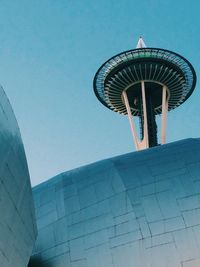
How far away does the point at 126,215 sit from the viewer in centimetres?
1552

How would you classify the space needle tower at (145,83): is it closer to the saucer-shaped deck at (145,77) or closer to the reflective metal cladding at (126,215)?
the saucer-shaped deck at (145,77)

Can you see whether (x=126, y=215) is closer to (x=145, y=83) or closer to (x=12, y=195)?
(x=12, y=195)

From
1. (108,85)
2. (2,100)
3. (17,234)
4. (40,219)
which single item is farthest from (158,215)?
(108,85)

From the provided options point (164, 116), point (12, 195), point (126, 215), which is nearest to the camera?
point (12, 195)

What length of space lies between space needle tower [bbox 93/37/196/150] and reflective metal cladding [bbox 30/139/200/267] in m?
28.0

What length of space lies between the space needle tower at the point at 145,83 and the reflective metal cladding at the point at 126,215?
27997 millimetres

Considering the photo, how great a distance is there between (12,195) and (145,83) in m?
44.2

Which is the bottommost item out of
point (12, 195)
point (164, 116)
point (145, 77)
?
point (164, 116)

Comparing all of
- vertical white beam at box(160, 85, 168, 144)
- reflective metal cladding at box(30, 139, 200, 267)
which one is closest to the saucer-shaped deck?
vertical white beam at box(160, 85, 168, 144)

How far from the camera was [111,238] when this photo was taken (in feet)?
49.3

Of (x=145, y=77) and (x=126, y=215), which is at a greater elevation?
(x=145, y=77)

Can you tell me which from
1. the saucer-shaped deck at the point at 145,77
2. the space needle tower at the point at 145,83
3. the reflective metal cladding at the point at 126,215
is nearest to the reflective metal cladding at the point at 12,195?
the reflective metal cladding at the point at 126,215

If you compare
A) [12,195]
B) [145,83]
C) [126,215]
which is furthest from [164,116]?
[12,195]

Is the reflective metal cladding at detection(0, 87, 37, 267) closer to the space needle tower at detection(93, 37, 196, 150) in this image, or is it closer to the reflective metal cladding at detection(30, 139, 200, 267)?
the reflective metal cladding at detection(30, 139, 200, 267)
